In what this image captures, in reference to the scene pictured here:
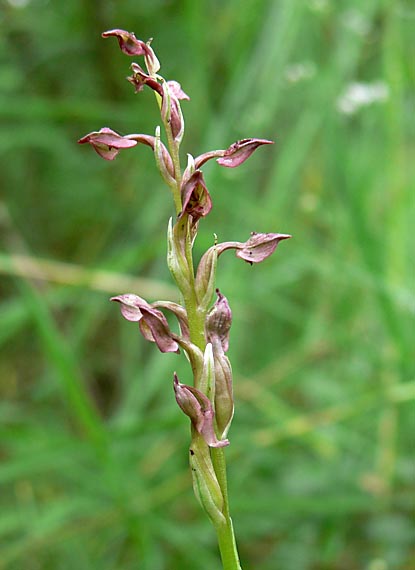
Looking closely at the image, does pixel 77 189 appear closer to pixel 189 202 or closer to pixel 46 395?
pixel 46 395

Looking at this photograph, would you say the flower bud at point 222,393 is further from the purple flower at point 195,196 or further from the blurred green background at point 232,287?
the blurred green background at point 232,287

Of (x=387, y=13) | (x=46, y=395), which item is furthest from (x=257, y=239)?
(x=46, y=395)

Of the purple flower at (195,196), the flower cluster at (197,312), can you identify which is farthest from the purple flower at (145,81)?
the purple flower at (195,196)

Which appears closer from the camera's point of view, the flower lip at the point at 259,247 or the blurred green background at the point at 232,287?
the flower lip at the point at 259,247

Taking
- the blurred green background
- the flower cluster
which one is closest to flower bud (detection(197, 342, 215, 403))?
the flower cluster

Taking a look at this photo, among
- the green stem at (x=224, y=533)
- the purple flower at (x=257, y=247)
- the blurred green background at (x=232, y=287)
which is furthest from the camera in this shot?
the blurred green background at (x=232, y=287)

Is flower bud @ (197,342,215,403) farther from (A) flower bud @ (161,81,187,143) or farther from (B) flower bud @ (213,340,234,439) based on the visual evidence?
(A) flower bud @ (161,81,187,143)

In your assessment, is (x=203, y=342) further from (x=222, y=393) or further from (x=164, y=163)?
(x=164, y=163)
